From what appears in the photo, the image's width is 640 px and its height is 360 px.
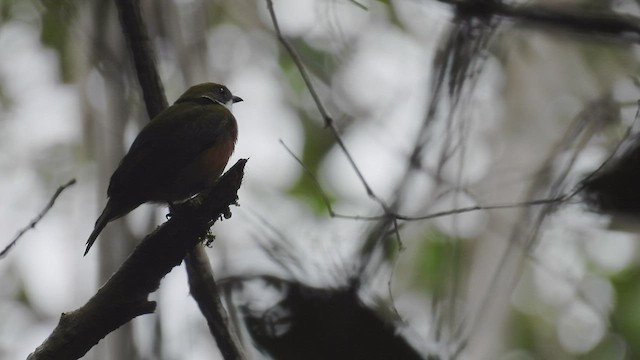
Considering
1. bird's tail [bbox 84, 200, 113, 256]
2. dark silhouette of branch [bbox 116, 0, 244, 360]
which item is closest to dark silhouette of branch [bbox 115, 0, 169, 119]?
dark silhouette of branch [bbox 116, 0, 244, 360]

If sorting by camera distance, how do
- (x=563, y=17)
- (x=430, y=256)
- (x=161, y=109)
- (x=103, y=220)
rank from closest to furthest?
(x=563, y=17)
(x=103, y=220)
(x=161, y=109)
(x=430, y=256)

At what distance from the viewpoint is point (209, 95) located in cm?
587

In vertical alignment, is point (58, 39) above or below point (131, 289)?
below

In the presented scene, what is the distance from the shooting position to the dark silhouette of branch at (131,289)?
3.28m

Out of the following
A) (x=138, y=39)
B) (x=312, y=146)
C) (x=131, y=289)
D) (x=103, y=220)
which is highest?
(x=138, y=39)

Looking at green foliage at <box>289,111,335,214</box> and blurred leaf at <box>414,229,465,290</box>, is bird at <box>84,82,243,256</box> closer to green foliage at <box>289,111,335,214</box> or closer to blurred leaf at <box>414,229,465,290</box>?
blurred leaf at <box>414,229,465,290</box>

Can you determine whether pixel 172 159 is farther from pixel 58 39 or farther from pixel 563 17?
pixel 58 39

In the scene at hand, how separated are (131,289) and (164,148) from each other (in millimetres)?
1589

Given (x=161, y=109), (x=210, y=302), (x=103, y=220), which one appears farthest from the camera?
(x=161, y=109)

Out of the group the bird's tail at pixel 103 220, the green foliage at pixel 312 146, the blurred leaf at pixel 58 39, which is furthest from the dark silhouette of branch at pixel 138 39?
the green foliage at pixel 312 146

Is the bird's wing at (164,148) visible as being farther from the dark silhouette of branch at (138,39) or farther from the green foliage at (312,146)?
the green foliage at (312,146)

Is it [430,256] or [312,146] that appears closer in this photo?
[430,256]

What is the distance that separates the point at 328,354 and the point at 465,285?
13.4 feet

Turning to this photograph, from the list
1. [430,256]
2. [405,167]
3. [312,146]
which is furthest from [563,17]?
[312,146]
